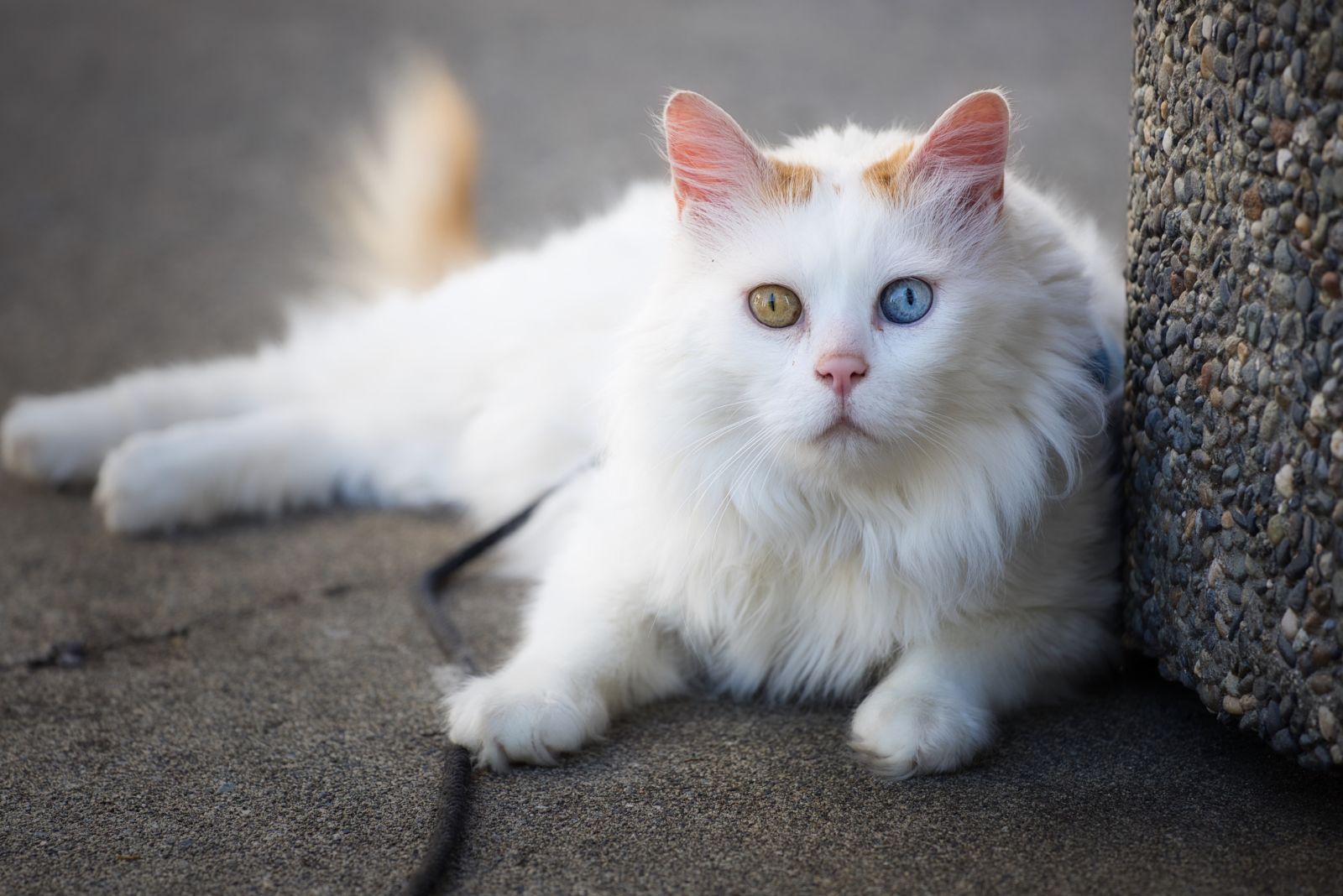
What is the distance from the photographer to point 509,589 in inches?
83.6

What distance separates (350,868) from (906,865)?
59 cm

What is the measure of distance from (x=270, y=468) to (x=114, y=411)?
1.28 ft

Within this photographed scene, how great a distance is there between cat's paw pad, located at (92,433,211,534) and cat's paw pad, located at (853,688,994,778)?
4.73ft

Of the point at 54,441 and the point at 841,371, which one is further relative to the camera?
the point at 54,441

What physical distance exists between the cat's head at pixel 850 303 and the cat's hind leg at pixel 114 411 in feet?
4.93

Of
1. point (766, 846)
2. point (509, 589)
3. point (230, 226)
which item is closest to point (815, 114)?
point (230, 226)

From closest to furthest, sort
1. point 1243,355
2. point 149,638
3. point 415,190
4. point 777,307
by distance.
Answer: point 1243,355
point 777,307
point 149,638
point 415,190

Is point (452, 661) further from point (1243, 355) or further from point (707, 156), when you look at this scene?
point (1243, 355)

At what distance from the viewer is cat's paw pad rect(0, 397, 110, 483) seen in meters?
2.49

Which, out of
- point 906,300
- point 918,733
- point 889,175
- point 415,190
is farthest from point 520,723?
point 415,190

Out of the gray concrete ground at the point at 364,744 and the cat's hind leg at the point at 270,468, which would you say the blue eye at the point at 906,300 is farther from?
the cat's hind leg at the point at 270,468

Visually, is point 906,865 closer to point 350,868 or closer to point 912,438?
point 912,438

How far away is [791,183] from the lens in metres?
1.45

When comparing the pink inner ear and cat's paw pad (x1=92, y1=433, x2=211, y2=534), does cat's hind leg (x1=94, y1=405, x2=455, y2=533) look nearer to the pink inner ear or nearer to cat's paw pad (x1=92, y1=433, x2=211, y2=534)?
cat's paw pad (x1=92, y1=433, x2=211, y2=534)
